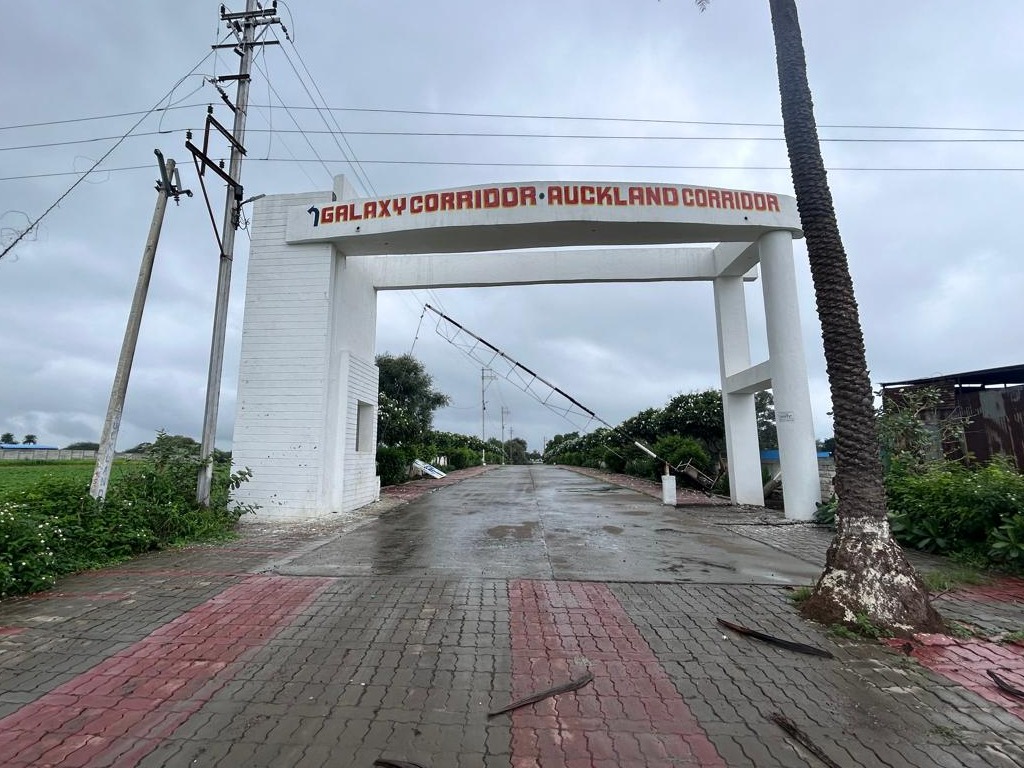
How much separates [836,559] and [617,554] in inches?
122

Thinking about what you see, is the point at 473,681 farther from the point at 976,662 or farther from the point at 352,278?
the point at 352,278

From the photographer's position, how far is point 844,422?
15.7 ft

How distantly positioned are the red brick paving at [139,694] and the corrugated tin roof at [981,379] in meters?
12.6

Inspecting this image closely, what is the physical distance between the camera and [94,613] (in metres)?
4.59

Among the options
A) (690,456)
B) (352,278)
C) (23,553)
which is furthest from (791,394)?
(23,553)

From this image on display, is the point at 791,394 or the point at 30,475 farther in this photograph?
A: the point at 30,475

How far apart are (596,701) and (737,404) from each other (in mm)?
12009

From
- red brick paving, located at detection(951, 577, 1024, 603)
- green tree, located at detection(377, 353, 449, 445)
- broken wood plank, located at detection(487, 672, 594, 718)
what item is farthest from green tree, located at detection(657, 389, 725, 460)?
broken wood plank, located at detection(487, 672, 594, 718)

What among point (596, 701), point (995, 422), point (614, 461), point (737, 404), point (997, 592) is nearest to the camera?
point (596, 701)

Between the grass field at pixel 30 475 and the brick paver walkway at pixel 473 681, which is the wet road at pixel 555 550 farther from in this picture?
the grass field at pixel 30 475

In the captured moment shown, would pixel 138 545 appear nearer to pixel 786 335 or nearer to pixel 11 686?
pixel 11 686

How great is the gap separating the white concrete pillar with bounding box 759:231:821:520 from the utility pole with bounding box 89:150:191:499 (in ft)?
38.3

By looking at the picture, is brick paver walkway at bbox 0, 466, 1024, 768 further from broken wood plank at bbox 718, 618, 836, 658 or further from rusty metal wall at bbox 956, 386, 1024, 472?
rusty metal wall at bbox 956, 386, 1024, 472

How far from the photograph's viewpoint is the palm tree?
166 inches
